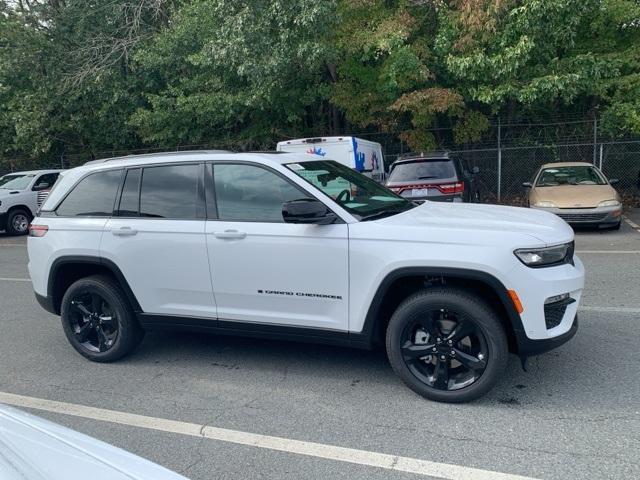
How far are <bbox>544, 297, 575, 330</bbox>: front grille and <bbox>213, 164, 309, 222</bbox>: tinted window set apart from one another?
191 centimetres

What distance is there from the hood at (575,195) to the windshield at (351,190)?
743 centimetres

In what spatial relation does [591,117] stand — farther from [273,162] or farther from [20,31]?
[20,31]

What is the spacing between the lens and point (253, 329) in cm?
454

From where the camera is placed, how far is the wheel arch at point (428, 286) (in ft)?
12.4

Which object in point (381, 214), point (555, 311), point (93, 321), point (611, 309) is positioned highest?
point (381, 214)

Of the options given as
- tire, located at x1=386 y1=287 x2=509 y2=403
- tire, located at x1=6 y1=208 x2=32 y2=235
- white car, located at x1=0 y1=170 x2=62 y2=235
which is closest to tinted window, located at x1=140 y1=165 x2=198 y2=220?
tire, located at x1=386 y1=287 x2=509 y2=403

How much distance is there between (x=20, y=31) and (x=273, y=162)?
56.7 ft

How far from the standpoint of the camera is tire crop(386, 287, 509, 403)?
3.82 metres

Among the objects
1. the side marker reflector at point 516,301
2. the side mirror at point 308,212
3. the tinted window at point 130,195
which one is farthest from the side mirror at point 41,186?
the side marker reflector at point 516,301

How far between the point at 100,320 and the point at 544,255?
3833 millimetres

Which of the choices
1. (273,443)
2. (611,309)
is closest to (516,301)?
(273,443)

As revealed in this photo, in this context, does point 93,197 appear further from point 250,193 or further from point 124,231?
point 250,193

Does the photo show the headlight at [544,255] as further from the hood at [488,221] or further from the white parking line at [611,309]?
the white parking line at [611,309]

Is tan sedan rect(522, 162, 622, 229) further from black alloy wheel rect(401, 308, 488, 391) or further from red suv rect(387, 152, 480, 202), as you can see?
black alloy wheel rect(401, 308, 488, 391)
